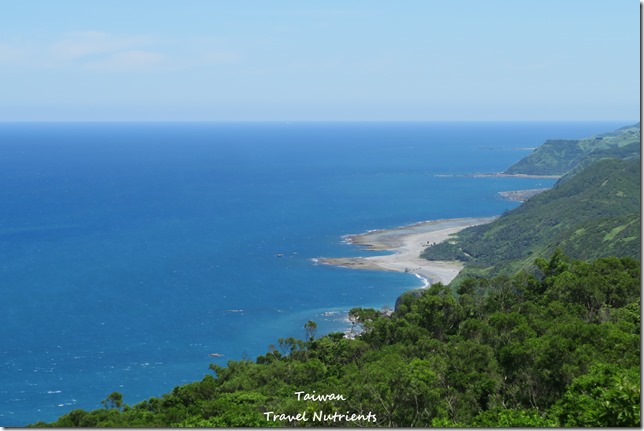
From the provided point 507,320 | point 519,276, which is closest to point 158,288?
point 519,276

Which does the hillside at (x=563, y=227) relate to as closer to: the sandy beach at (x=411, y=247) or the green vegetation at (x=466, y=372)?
the sandy beach at (x=411, y=247)

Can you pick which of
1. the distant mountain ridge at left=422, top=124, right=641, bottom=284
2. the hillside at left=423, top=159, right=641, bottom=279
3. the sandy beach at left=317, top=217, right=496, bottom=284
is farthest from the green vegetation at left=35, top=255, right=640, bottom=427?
the sandy beach at left=317, top=217, right=496, bottom=284

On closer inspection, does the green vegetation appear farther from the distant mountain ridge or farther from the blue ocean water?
the distant mountain ridge

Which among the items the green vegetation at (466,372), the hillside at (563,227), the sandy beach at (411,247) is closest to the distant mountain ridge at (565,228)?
the hillside at (563,227)

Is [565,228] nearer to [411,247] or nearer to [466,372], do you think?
[411,247]

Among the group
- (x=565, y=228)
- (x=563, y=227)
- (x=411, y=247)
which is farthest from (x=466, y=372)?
(x=563, y=227)
